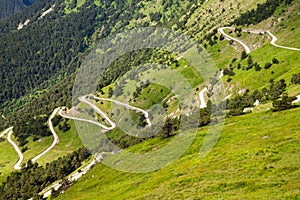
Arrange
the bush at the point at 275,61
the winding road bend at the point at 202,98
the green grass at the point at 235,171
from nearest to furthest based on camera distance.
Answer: the green grass at the point at 235,171
the bush at the point at 275,61
the winding road bend at the point at 202,98

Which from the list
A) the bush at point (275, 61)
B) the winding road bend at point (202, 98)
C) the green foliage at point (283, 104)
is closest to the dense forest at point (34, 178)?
the winding road bend at point (202, 98)

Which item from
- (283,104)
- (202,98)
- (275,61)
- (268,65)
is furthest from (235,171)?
(202,98)

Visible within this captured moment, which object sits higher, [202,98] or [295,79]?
[295,79]

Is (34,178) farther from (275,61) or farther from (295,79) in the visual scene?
(275,61)

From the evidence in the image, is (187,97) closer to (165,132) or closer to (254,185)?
(165,132)

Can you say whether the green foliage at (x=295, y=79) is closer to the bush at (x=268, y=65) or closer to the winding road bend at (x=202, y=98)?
the bush at (x=268, y=65)

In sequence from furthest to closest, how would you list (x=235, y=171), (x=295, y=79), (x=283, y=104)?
(x=295, y=79) < (x=283, y=104) < (x=235, y=171)

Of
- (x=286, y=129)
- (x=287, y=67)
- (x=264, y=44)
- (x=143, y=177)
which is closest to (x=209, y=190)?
(x=286, y=129)

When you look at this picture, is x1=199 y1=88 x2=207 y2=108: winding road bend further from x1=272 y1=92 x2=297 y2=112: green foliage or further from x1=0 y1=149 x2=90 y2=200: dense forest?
x1=272 y1=92 x2=297 y2=112: green foliage
